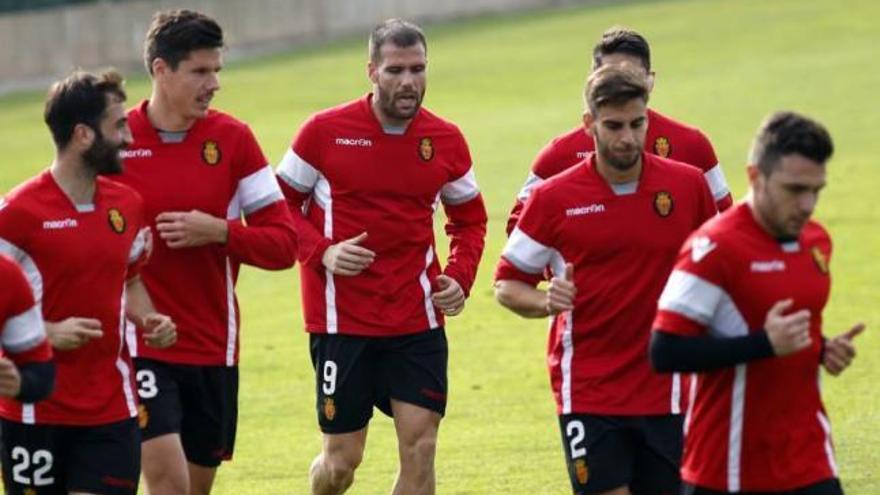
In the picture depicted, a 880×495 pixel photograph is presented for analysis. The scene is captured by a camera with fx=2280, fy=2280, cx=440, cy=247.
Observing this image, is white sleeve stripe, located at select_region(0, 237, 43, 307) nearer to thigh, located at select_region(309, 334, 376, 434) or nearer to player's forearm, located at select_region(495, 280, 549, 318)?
player's forearm, located at select_region(495, 280, 549, 318)

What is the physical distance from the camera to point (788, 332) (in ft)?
27.1

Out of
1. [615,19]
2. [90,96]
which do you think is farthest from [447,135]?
[615,19]

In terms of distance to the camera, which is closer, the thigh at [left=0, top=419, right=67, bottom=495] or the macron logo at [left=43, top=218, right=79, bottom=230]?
the macron logo at [left=43, top=218, right=79, bottom=230]

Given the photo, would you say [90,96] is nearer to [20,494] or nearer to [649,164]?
[20,494]

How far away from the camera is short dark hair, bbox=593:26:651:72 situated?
472 inches

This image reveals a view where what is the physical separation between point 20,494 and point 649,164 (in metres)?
3.11

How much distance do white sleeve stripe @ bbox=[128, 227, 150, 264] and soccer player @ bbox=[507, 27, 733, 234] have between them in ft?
7.47

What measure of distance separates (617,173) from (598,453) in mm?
1241

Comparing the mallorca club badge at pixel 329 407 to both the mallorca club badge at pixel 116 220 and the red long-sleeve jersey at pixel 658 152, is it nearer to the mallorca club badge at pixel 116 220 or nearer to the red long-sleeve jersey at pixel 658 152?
the red long-sleeve jersey at pixel 658 152

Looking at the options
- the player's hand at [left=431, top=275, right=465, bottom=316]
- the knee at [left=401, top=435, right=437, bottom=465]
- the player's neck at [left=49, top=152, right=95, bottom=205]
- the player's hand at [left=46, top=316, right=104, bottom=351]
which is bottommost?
the knee at [left=401, top=435, right=437, bottom=465]


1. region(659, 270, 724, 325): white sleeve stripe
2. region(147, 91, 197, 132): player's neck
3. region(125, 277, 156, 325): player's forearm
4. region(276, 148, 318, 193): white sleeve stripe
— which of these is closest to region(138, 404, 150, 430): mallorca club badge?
region(125, 277, 156, 325): player's forearm

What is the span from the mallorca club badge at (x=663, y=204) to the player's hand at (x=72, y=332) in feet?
8.21

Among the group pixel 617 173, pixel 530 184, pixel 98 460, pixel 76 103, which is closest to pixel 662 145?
pixel 530 184

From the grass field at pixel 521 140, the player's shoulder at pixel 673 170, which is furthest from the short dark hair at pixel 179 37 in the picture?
the grass field at pixel 521 140
